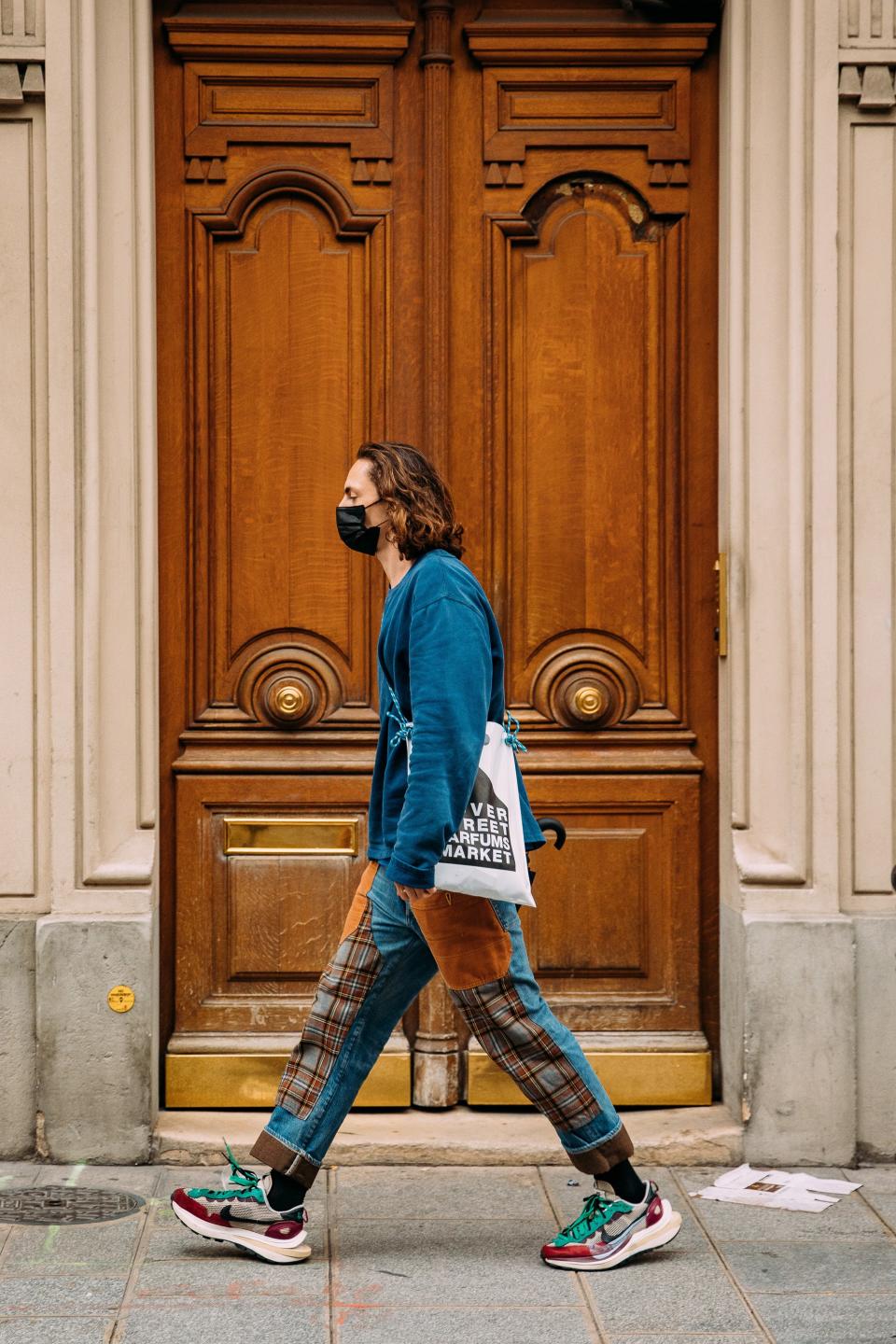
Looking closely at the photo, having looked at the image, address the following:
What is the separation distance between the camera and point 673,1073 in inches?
210

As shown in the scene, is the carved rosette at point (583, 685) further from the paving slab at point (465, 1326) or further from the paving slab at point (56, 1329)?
the paving slab at point (56, 1329)

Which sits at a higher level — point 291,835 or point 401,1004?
point 291,835

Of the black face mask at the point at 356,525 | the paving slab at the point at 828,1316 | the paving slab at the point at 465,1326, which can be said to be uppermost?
the black face mask at the point at 356,525

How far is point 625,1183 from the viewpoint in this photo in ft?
13.6

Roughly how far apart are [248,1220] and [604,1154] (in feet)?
3.00

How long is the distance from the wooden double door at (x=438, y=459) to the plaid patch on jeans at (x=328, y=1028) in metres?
1.20

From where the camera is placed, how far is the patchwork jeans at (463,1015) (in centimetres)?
406

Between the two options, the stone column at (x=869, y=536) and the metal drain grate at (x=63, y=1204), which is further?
the stone column at (x=869, y=536)

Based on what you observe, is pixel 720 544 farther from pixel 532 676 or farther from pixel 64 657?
pixel 64 657

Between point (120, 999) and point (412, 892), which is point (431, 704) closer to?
point (412, 892)

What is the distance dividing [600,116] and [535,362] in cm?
83

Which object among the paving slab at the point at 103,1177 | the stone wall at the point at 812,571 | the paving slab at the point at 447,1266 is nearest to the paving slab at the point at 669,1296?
the paving slab at the point at 447,1266

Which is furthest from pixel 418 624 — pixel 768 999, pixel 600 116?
pixel 600 116

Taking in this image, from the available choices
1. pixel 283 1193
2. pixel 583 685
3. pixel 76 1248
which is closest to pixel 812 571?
pixel 583 685
